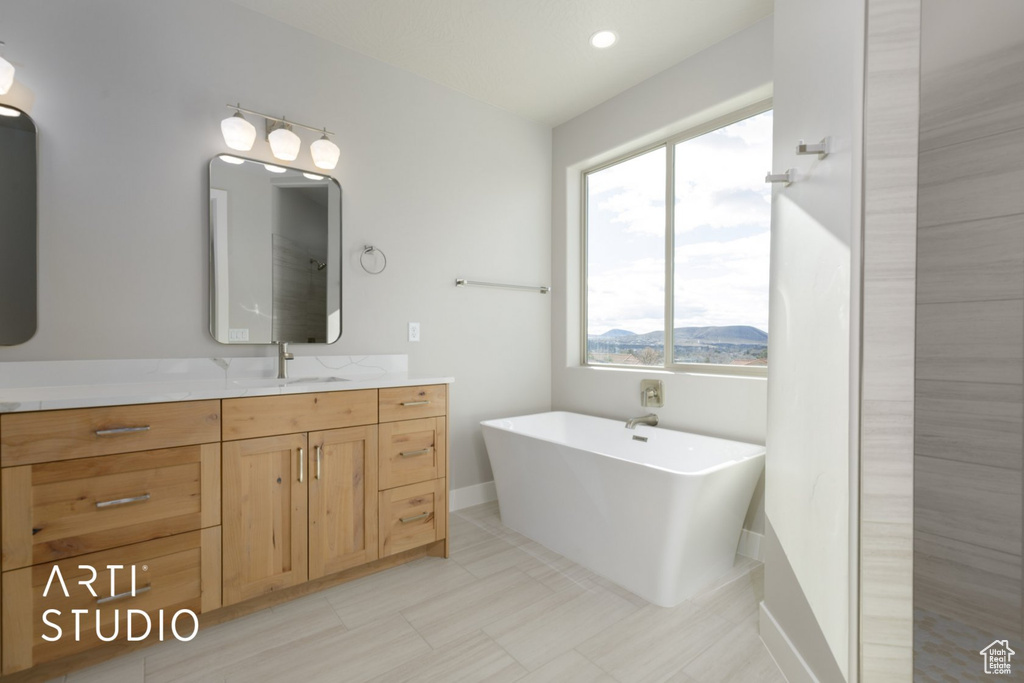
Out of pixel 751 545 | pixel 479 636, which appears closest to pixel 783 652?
pixel 751 545

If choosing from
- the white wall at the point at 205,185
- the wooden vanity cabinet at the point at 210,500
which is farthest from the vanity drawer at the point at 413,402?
the white wall at the point at 205,185

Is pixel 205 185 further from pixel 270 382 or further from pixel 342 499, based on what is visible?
pixel 342 499

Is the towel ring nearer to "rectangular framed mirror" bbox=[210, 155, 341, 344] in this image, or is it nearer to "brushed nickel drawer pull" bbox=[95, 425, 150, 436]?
"rectangular framed mirror" bbox=[210, 155, 341, 344]

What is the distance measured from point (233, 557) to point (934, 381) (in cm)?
253

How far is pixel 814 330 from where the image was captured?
135 centimetres

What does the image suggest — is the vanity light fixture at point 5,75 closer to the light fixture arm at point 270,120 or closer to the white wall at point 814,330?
the light fixture arm at point 270,120

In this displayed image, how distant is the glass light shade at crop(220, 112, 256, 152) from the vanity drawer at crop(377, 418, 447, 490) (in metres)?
1.42

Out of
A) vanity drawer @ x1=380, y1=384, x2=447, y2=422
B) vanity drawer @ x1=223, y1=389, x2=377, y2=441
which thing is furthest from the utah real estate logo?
vanity drawer @ x1=223, y1=389, x2=377, y2=441

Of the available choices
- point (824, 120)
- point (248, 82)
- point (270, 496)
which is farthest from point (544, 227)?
point (270, 496)

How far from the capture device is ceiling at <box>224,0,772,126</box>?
86.4 inches

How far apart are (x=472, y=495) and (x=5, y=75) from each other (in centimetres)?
283

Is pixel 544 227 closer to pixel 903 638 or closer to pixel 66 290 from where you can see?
pixel 66 290

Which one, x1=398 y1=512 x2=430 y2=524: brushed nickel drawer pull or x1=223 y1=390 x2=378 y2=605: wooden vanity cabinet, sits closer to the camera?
x1=223 y1=390 x2=378 y2=605: wooden vanity cabinet

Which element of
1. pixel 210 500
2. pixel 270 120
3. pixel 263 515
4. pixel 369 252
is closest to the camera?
pixel 210 500
